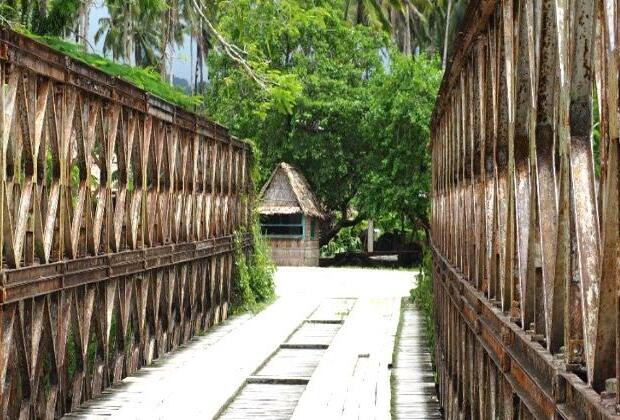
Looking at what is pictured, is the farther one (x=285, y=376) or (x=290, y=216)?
(x=290, y=216)

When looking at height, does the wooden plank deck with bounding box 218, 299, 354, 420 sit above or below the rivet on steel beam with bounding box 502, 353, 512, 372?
below

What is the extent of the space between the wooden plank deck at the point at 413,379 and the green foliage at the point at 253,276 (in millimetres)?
4248

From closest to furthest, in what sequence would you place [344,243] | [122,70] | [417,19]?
[122,70] → [344,243] → [417,19]

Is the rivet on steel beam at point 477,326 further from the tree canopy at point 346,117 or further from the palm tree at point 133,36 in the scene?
the palm tree at point 133,36

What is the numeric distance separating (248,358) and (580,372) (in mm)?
10903

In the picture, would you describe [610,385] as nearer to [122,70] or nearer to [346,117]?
[122,70]

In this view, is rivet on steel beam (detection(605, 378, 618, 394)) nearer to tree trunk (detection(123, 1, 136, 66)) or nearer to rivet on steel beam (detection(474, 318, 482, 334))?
rivet on steel beam (detection(474, 318, 482, 334))

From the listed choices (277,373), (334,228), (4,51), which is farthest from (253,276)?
(334,228)

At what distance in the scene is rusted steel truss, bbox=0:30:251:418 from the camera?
7.86 metres

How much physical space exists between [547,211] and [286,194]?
35.7 metres

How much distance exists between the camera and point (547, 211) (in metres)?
3.22

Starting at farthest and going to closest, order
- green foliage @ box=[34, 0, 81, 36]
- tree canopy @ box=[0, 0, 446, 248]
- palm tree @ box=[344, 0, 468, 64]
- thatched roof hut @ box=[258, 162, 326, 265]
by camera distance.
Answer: palm tree @ box=[344, 0, 468, 64], thatched roof hut @ box=[258, 162, 326, 265], tree canopy @ box=[0, 0, 446, 248], green foliage @ box=[34, 0, 81, 36]

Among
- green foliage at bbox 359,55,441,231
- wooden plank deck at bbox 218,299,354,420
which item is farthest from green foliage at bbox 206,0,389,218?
wooden plank deck at bbox 218,299,354,420

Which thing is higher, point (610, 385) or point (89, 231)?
point (89, 231)
